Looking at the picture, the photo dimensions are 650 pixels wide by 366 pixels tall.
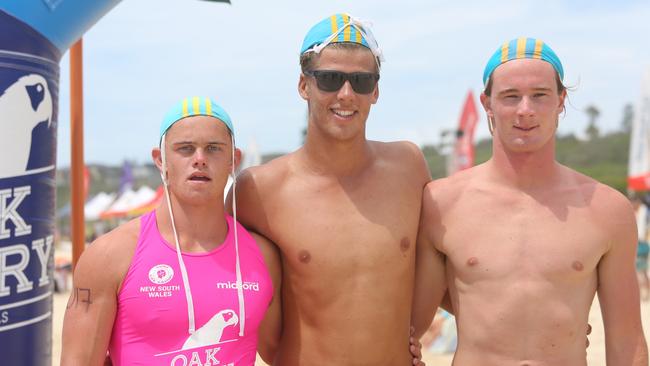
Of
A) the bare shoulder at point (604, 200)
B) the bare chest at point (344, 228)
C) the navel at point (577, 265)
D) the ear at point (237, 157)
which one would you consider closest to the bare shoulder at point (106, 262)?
the ear at point (237, 157)

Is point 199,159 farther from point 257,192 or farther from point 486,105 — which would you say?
point 486,105

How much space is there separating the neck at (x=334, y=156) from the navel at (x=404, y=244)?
0.39 metres

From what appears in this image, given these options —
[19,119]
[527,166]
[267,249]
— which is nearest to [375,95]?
[527,166]

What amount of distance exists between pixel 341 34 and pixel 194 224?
1.01m

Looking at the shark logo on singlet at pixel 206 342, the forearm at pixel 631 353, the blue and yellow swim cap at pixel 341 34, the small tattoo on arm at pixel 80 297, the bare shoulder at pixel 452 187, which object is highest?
the blue and yellow swim cap at pixel 341 34

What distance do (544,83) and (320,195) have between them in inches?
42.2

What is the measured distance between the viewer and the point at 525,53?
2.81m

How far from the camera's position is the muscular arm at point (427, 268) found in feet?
10.1

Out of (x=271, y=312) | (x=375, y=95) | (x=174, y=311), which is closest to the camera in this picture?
(x=174, y=311)

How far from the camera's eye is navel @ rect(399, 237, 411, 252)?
307cm

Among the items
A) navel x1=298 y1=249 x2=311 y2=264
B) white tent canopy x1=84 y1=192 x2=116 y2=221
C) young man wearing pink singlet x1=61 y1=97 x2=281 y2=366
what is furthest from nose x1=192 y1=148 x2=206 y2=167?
white tent canopy x1=84 y1=192 x2=116 y2=221

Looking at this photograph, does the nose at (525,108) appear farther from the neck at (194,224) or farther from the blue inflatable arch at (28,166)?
the blue inflatable arch at (28,166)

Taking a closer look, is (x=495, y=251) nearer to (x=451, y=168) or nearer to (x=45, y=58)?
(x=45, y=58)

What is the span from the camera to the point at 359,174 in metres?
3.20
